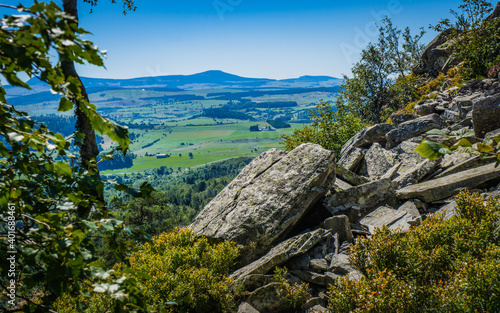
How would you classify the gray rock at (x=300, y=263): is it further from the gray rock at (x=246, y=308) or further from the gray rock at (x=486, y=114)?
the gray rock at (x=486, y=114)

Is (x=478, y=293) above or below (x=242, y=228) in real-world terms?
above

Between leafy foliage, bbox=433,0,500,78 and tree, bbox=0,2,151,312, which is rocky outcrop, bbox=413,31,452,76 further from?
tree, bbox=0,2,151,312

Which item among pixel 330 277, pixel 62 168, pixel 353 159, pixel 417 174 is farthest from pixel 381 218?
pixel 62 168

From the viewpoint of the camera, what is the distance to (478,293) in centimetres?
510

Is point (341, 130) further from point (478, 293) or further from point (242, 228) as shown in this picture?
point (478, 293)

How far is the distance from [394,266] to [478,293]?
2051 mm

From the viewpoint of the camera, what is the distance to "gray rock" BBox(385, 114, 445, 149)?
18.3 meters

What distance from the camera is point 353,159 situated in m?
17.5

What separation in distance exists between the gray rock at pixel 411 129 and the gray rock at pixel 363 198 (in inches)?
278

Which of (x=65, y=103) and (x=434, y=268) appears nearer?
(x=65, y=103)

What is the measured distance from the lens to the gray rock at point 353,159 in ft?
56.8

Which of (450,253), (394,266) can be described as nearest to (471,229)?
(450,253)

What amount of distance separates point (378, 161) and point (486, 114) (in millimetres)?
5349

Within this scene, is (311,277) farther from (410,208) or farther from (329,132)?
(329,132)
